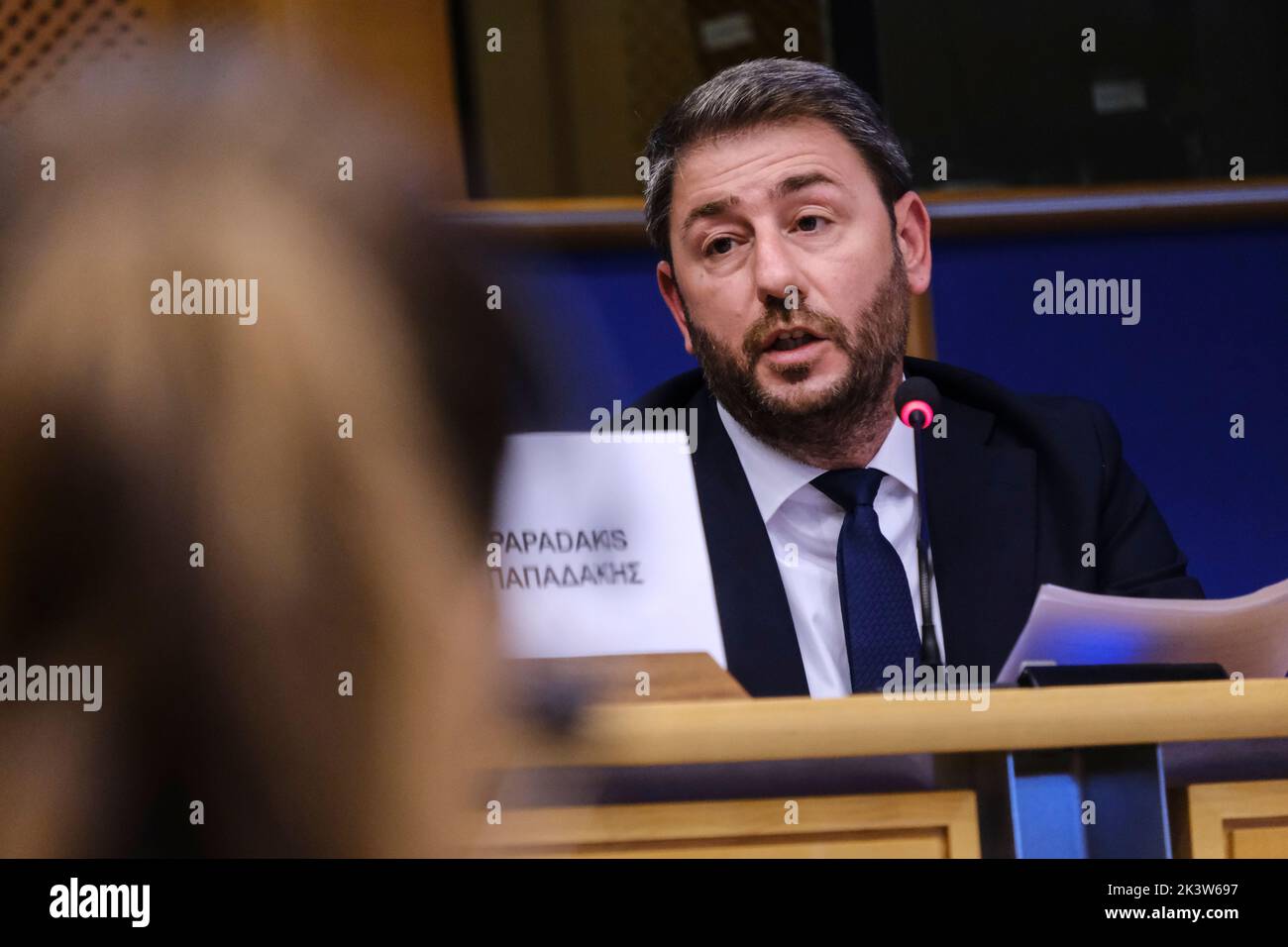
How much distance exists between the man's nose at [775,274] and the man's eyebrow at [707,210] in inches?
2.6

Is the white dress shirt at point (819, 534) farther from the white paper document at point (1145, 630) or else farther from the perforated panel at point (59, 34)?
the perforated panel at point (59, 34)

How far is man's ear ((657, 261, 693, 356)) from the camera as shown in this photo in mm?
2039

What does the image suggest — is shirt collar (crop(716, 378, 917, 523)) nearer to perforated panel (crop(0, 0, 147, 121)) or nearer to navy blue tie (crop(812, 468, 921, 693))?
navy blue tie (crop(812, 468, 921, 693))

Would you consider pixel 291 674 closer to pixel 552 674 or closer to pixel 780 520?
pixel 552 674

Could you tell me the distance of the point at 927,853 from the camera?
1.03 metres

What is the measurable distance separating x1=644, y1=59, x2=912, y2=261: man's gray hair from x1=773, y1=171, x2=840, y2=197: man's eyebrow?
81 mm

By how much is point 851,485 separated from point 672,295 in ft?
1.77

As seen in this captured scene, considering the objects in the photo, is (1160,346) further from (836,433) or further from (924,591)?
(924,591)

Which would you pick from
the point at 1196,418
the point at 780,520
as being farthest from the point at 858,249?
the point at 1196,418

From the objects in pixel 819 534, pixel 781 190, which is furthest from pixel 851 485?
pixel 781 190

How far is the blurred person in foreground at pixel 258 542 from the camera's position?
1.63 feet

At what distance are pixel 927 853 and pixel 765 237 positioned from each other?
1.11 meters

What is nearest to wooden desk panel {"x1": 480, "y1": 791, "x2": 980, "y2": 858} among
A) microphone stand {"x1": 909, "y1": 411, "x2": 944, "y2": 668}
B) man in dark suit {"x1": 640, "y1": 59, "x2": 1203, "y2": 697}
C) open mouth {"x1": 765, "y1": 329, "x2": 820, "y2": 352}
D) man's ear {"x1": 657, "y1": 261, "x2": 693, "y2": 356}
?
microphone stand {"x1": 909, "y1": 411, "x2": 944, "y2": 668}

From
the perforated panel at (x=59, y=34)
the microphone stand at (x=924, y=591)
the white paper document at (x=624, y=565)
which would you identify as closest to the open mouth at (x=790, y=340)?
the microphone stand at (x=924, y=591)
